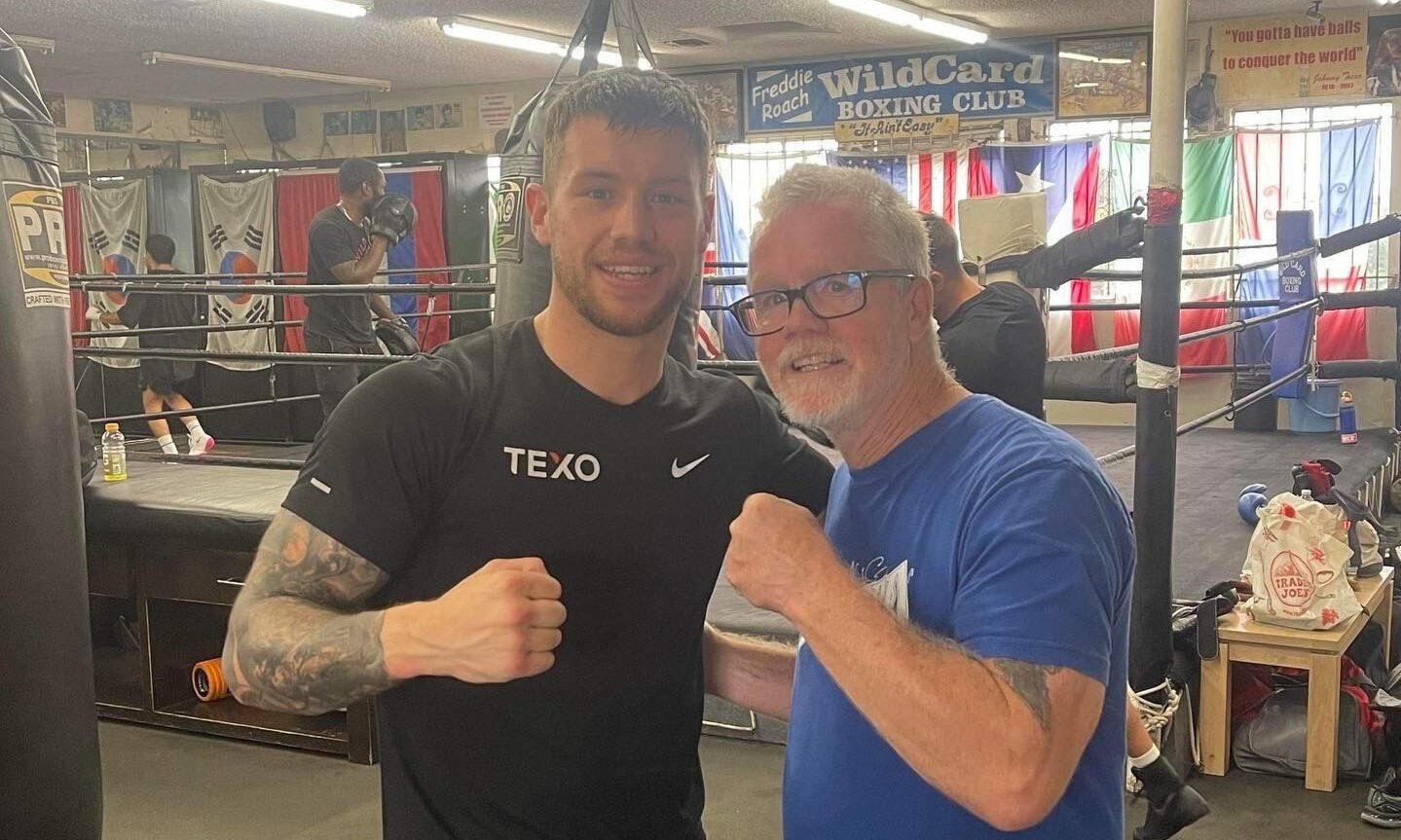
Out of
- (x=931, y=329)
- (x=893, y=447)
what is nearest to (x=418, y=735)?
(x=893, y=447)

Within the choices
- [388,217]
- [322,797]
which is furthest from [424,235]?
[322,797]

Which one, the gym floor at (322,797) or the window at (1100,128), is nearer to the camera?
the gym floor at (322,797)

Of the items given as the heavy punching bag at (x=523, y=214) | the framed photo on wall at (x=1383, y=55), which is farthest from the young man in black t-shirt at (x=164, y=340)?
the framed photo on wall at (x=1383, y=55)

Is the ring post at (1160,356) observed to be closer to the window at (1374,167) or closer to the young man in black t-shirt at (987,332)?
the young man in black t-shirt at (987,332)

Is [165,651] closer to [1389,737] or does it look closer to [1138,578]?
[1138,578]

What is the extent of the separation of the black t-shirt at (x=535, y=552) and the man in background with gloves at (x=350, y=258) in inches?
154

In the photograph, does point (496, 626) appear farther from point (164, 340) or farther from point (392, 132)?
point (392, 132)

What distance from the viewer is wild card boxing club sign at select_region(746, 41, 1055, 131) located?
900cm

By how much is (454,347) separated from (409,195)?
28.9 ft

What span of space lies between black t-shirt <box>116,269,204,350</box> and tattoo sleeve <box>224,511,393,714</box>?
7.24m

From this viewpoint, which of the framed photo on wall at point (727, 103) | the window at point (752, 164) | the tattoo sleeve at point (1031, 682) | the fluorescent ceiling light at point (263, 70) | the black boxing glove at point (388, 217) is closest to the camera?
the tattoo sleeve at point (1031, 682)

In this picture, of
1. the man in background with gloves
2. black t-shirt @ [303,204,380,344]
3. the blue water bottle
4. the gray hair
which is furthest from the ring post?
the blue water bottle

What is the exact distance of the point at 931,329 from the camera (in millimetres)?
1321

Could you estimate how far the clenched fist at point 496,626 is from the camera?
3.52ft
